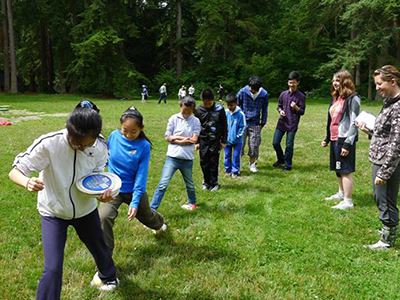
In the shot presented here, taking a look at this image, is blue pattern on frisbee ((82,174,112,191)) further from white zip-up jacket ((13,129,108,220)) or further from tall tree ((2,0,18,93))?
tall tree ((2,0,18,93))

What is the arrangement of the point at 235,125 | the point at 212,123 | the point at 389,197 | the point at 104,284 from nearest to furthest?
the point at 104,284, the point at 389,197, the point at 212,123, the point at 235,125

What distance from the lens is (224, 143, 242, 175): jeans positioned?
8.87m

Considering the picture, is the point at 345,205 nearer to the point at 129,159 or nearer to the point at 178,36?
the point at 129,159

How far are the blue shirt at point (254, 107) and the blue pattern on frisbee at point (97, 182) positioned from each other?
242 inches

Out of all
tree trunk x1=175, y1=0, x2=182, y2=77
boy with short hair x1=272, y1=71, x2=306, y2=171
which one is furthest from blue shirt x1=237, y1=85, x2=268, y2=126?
tree trunk x1=175, y1=0, x2=182, y2=77

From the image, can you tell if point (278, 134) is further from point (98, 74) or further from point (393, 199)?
point (98, 74)

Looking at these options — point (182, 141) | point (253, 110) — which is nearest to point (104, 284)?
point (182, 141)

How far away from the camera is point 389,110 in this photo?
4680mm

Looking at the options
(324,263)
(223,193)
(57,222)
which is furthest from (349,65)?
(57,222)

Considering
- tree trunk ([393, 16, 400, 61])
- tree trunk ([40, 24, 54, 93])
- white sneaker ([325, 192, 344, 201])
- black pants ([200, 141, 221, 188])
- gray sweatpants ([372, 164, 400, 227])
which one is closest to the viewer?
gray sweatpants ([372, 164, 400, 227])

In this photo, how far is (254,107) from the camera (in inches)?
364

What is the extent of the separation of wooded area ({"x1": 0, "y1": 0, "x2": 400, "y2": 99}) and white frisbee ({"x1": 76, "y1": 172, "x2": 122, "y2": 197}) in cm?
3117

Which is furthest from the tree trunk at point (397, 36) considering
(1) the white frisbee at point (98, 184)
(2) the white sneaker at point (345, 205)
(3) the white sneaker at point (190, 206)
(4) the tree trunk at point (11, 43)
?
(1) the white frisbee at point (98, 184)

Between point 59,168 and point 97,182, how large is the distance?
0.31m
